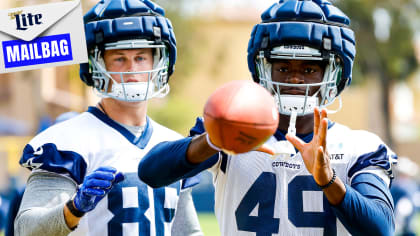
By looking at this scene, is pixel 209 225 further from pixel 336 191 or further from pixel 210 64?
pixel 210 64

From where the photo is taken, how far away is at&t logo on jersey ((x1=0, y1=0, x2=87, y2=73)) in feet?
11.5

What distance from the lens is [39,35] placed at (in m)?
3.52

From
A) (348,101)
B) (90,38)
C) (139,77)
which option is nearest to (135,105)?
(139,77)

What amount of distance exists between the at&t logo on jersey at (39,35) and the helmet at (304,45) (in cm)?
90

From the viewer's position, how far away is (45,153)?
3.62 metres

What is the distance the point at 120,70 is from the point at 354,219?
1539mm

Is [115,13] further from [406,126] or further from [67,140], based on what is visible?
[406,126]

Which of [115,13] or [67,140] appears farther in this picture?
[115,13]

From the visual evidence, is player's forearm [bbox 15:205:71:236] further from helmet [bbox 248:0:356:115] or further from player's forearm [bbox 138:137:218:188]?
helmet [bbox 248:0:356:115]

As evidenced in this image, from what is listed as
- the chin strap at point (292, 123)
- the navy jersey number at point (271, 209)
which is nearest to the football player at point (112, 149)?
the navy jersey number at point (271, 209)

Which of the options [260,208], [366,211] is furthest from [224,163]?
[366,211]

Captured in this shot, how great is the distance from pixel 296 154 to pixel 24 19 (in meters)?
1.49

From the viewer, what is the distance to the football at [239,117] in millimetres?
2715

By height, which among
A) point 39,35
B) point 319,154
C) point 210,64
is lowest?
point 210,64
